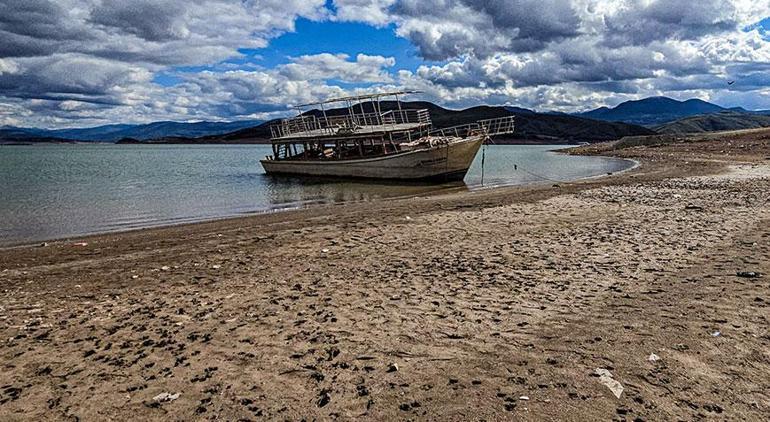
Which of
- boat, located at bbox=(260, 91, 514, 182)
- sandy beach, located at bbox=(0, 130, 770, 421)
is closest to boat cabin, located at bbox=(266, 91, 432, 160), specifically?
boat, located at bbox=(260, 91, 514, 182)

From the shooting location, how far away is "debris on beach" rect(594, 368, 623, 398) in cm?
443

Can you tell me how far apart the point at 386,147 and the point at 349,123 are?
13.1 feet

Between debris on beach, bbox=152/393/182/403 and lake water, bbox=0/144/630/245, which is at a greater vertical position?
debris on beach, bbox=152/393/182/403

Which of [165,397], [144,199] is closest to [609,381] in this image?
[165,397]

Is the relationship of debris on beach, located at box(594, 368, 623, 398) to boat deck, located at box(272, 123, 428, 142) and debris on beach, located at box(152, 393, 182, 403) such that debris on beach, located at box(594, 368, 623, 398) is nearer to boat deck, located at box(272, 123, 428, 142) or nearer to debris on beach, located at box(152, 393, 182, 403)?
debris on beach, located at box(152, 393, 182, 403)

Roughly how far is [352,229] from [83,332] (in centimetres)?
789

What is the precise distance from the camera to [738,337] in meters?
5.46

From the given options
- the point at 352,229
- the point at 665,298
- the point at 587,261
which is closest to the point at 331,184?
the point at 352,229

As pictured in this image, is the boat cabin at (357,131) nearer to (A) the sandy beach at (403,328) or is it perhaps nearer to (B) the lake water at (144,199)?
(B) the lake water at (144,199)

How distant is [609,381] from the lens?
15.1 ft

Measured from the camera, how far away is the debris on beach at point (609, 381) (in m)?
4.43

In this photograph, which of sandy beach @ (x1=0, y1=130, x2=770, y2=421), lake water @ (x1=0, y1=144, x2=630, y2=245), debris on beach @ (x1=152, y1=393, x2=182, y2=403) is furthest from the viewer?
lake water @ (x1=0, y1=144, x2=630, y2=245)

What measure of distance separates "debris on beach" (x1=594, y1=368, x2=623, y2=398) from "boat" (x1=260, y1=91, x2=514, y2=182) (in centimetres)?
2554

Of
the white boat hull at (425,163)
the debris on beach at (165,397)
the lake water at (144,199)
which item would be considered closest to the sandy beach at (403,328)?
the debris on beach at (165,397)
